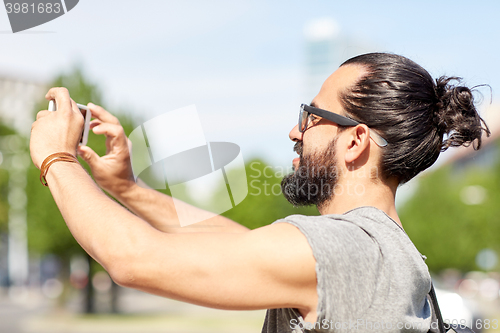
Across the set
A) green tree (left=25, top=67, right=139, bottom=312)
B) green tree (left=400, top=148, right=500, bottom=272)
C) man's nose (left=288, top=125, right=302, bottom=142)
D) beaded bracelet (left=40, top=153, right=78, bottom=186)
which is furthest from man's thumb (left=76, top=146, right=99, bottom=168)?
green tree (left=400, top=148, right=500, bottom=272)

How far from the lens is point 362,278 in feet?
4.84

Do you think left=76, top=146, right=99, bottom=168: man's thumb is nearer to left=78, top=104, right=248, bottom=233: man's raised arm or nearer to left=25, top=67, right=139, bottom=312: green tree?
left=78, top=104, right=248, bottom=233: man's raised arm

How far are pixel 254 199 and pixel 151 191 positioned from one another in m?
25.9

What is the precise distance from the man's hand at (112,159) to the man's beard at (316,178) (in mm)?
858

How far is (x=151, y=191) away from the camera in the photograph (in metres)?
A: 2.58

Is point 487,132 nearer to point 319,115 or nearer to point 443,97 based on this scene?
point 443,97

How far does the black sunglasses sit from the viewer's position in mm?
1930

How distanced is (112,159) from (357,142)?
119 cm

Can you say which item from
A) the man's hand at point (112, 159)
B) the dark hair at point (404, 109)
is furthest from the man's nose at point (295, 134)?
the man's hand at point (112, 159)

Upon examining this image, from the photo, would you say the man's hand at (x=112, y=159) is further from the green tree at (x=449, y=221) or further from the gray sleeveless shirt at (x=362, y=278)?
the green tree at (x=449, y=221)

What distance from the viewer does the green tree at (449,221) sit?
1465 inches

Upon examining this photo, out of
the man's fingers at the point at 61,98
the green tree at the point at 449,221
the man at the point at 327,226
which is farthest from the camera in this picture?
the green tree at the point at 449,221

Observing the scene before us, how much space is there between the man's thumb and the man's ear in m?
1.10

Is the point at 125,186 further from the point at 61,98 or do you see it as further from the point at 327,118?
the point at 327,118
